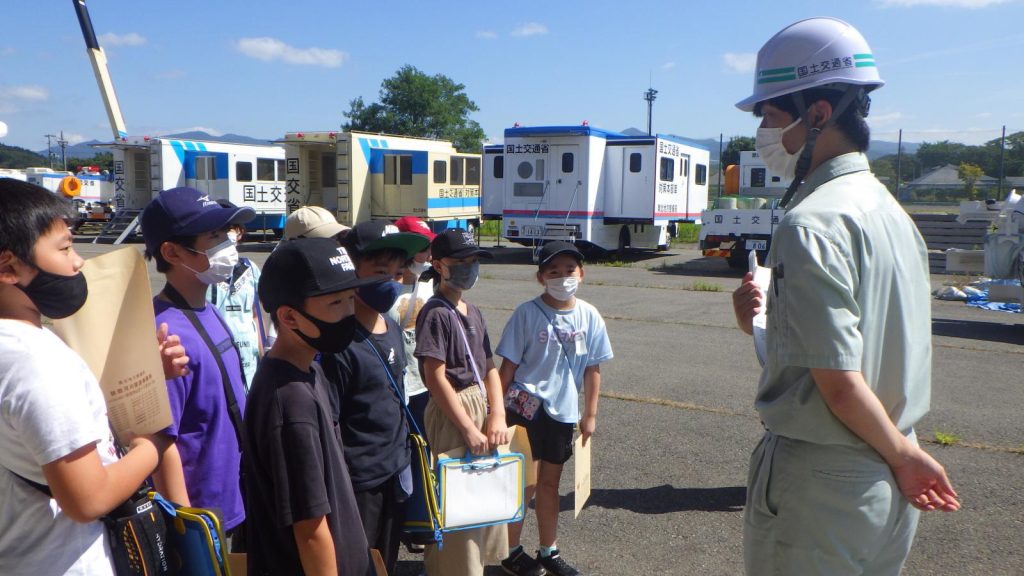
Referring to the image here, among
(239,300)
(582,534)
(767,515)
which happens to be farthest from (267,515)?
(582,534)

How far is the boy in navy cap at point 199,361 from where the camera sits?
263 cm

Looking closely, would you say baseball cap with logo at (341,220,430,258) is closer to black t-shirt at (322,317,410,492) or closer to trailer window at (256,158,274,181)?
black t-shirt at (322,317,410,492)

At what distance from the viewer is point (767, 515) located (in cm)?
204

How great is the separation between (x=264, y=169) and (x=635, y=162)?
13.0 metres

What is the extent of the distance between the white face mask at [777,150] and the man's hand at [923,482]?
2.73ft

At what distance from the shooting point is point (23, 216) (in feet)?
6.00

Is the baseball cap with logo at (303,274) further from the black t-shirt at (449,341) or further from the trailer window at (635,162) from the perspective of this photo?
the trailer window at (635,162)

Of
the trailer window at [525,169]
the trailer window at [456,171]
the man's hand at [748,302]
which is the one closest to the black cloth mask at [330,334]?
the man's hand at [748,302]

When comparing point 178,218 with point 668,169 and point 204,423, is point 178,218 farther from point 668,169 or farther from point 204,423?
point 668,169

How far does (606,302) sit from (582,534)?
9.20m

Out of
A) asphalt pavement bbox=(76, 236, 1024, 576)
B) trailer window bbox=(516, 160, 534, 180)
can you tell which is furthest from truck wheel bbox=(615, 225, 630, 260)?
asphalt pavement bbox=(76, 236, 1024, 576)

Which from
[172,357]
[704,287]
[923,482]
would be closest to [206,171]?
[704,287]

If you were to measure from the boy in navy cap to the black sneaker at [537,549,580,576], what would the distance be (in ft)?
5.37

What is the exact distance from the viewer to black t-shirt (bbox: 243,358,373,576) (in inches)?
81.7
